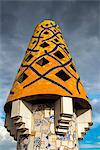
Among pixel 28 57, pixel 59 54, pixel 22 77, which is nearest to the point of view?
pixel 22 77

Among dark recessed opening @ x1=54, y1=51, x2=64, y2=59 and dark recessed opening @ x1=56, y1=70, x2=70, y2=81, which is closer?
dark recessed opening @ x1=56, y1=70, x2=70, y2=81

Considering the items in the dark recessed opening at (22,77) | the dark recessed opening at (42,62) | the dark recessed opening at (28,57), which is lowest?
the dark recessed opening at (22,77)

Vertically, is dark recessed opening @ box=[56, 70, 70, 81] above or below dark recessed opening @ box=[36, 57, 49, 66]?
below

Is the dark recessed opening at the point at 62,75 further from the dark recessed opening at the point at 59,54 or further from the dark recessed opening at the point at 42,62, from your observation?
the dark recessed opening at the point at 59,54

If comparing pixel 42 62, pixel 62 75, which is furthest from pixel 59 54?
pixel 62 75

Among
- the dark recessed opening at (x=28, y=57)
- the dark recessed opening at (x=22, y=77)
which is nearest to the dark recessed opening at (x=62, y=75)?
the dark recessed opening at (x=22, y=77)

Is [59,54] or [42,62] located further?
[59,54]

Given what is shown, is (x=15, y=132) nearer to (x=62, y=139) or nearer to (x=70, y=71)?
(x=62, y=139)

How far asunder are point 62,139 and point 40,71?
243 centimetres

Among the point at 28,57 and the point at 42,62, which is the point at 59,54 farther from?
the point at 28,57

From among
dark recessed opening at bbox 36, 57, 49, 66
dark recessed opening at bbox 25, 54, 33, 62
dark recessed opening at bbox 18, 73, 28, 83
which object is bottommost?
dark recessed opening at bbox 18, 73, 28, 83

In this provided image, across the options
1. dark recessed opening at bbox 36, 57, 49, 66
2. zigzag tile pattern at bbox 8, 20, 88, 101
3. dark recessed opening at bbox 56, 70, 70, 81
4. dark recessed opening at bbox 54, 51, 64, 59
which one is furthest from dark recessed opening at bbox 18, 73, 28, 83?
dark recessed opening at bbox 54, 51, 64, 59

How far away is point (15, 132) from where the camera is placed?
10.9 metres

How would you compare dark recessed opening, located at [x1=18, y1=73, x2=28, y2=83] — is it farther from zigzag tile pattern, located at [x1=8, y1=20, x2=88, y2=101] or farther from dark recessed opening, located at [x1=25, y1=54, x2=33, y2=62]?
dark recessed opening, located at [x1=25, y1=54, x2=33, y2=62]
